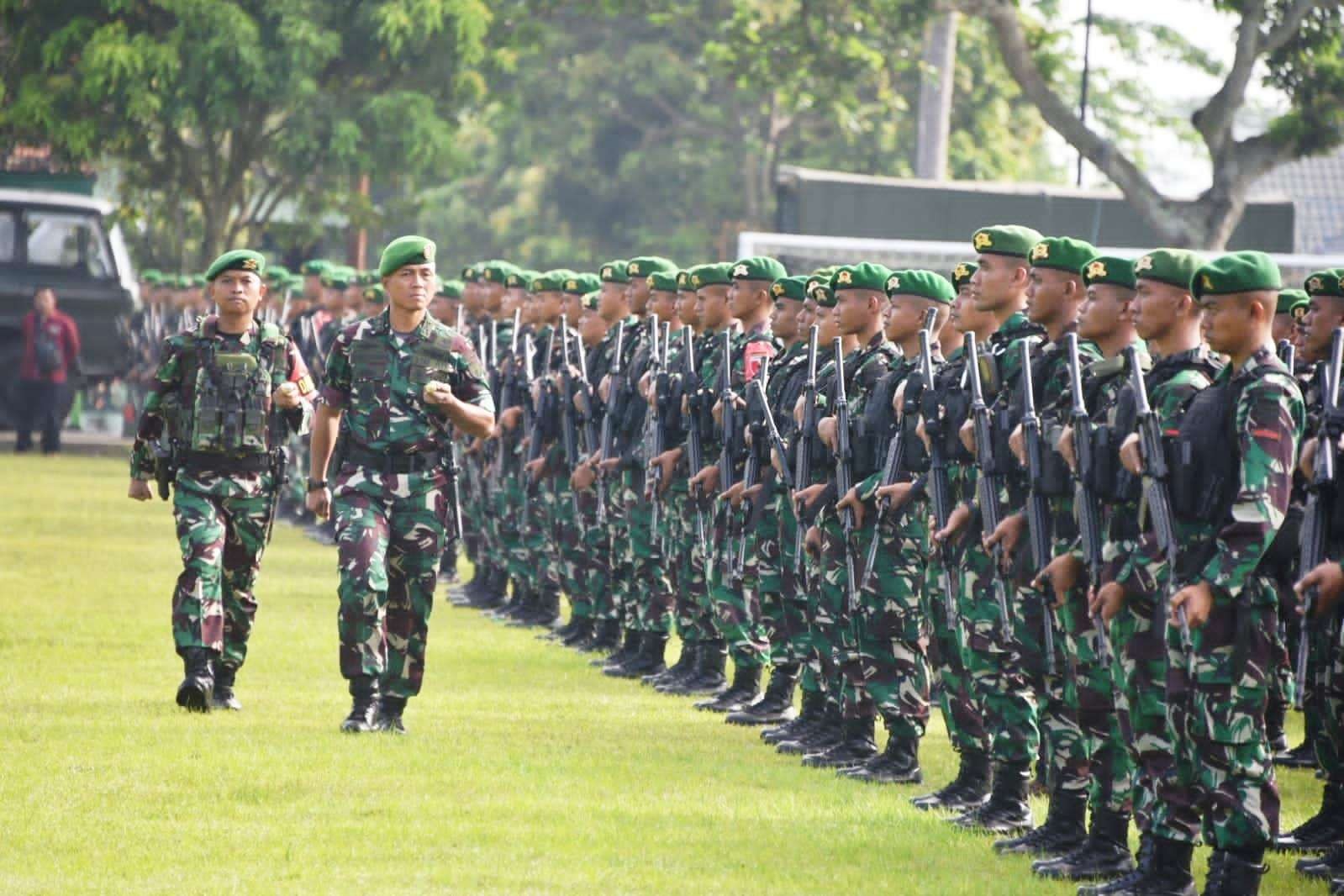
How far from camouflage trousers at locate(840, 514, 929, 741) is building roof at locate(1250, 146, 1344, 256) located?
164 ft

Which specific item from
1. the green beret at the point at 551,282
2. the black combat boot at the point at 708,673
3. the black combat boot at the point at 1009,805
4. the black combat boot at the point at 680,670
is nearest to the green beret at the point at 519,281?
the green beret at the point at 551,282

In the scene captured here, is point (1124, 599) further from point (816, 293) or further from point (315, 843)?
point (816, 293)

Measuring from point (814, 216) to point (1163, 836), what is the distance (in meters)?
20.2

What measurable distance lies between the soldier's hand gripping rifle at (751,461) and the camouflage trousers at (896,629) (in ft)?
5.11

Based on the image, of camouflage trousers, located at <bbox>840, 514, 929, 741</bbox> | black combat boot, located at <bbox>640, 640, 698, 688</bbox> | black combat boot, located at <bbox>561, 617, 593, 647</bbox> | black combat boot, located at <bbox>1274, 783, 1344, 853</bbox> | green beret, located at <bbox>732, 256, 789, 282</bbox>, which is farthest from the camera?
black combat boot, located at <bbox>561, 617, 593, 647</bbox>

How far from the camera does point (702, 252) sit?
2013 inches

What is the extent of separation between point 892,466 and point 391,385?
246 cm

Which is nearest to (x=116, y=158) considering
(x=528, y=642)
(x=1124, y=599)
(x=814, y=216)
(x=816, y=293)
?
(x=814, y=216)

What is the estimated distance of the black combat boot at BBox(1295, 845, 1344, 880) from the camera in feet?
27.9

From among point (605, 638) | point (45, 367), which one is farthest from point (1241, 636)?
point (45, 367)

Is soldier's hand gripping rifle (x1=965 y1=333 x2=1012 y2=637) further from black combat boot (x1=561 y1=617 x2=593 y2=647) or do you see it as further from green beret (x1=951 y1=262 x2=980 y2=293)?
black combat boot (x1=561 y1=617 x2=593 y2=647)

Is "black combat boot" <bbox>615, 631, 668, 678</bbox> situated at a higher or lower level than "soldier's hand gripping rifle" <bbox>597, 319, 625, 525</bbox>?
lower

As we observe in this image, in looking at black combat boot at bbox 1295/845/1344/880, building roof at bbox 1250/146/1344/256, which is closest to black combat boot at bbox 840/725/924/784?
black combat boot at bbox 1295/845/1344/880

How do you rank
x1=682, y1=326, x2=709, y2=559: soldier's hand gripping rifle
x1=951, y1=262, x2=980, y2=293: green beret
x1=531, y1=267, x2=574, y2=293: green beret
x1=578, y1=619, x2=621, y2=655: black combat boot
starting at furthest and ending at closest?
x1=531, y1=267, x2=574, y2=293: green beret → x1=578, y1=619, x2=621, y2=655: black combat boot → x1=682, y1=326, x2=709, y2=559: soldier's hand gripping rifle → x1=951, y1=262, x2=980, y2=293: green beret
